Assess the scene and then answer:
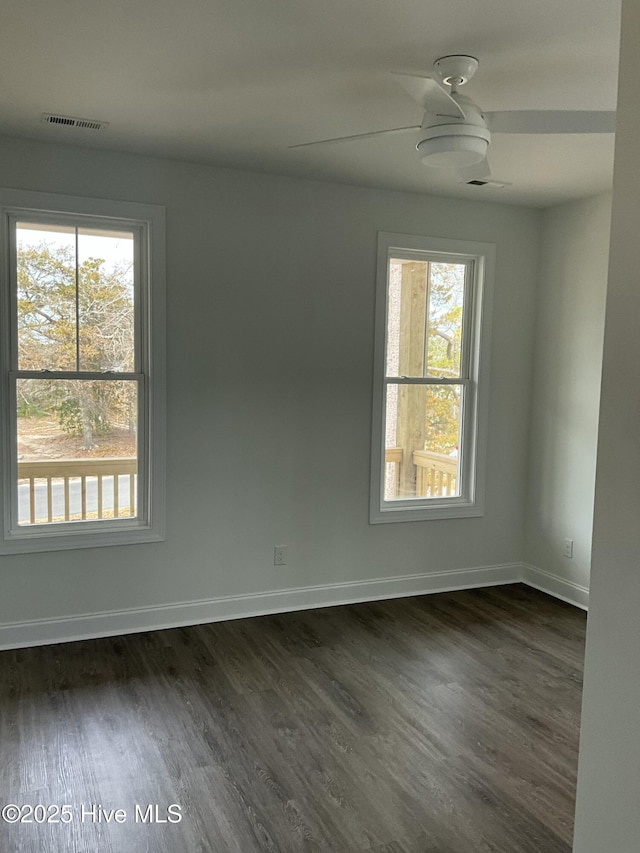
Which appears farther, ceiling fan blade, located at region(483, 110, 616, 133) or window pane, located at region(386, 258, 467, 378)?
window pane, located at region(386, 258, 467, 378)

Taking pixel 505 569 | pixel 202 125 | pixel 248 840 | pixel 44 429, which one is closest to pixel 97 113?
pixel 202 125

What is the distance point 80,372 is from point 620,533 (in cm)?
313

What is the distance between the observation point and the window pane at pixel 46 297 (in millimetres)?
3539

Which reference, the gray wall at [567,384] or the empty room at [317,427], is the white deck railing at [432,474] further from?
the gray wall at [567,384]

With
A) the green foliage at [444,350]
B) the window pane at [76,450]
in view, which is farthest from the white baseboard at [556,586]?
the window pane at [76,450]

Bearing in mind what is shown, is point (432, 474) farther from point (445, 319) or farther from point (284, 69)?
point (284, 69)

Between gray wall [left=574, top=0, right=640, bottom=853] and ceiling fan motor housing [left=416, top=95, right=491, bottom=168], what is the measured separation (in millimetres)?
1227

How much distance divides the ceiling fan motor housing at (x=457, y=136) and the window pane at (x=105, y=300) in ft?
6.46

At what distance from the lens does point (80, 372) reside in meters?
3.67

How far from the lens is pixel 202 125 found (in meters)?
3.17

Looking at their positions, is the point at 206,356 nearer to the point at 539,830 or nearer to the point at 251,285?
the point at 251,285

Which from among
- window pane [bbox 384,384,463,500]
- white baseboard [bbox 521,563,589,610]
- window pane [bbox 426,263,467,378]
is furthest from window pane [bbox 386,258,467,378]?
white baseboard [bbox 521,563,589,610]

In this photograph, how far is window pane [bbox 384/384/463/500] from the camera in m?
4.56

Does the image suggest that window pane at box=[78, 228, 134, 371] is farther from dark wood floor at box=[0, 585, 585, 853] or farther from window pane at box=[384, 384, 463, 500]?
window pane at box=[384, 384, 463, 500]
